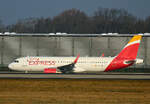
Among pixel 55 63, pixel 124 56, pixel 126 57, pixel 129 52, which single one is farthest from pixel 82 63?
pixel 129 52

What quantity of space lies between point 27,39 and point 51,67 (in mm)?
13007

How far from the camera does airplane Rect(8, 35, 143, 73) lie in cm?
5981

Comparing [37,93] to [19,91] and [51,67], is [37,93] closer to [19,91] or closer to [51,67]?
[19,91]

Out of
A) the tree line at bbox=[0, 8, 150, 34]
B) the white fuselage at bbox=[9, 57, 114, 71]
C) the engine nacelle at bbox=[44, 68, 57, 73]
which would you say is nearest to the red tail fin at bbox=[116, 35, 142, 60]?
the white fuselage at bbox=[9, 57, 114, 71]

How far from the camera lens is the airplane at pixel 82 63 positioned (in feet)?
196

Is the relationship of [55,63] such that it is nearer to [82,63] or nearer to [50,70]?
[50,70]

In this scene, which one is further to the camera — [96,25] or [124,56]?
[96,25]

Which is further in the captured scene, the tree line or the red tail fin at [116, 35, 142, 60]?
the tree line

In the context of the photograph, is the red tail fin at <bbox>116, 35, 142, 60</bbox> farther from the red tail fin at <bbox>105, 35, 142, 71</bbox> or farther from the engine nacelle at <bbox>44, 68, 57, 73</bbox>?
the engine nacelle at <bbox>44, 68, 57, 73</bbox>

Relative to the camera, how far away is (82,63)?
60844 mm

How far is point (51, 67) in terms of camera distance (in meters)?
60.4

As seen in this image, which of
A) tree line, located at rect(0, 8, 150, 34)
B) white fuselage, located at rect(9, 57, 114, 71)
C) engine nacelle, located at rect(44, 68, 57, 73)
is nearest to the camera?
engine nacelle, located at rect(44, 68, 57, 73)

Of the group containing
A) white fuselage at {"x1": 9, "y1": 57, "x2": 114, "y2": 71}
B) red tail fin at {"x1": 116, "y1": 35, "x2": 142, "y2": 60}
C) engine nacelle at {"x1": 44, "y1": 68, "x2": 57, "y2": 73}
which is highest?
red tail fin at {"x1": 116, "y1": 35, "x2": 142, "y2": 60}

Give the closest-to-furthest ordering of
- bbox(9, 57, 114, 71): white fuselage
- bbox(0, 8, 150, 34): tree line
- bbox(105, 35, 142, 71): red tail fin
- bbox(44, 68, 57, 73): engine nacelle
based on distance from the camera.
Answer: bbox(44, 68, 57, 73): engine nacelle → bbox(105, 35, 142, 71): red tail fin → bbox(9, 57, 114, 71): white fuselage → bbox(0, 8, 150, 34): tree line
